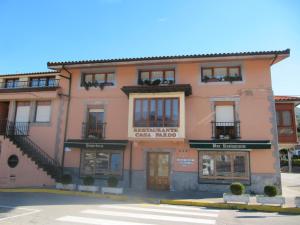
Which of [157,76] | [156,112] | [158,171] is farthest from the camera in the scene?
[157,76]

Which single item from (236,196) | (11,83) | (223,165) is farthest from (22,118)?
(236,196)

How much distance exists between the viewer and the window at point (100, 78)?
59.8ft

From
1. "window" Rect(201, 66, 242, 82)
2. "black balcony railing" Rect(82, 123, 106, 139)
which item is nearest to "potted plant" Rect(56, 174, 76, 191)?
"black balcony railing" Rect(82, 123, 106, 139)

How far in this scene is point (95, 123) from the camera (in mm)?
17906

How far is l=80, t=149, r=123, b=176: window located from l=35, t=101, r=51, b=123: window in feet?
13.2

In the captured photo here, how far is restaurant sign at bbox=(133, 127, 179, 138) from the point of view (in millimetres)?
15466

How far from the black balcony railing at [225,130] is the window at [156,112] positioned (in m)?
2.46

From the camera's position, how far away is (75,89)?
1859 cm

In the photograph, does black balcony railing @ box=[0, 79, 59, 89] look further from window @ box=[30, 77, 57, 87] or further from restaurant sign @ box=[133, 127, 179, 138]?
restaurant sign @ box=[133, 127, 179, 138]

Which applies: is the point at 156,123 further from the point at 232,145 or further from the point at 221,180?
the point at 221,180

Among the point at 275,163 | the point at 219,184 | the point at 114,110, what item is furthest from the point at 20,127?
the point at 275,163

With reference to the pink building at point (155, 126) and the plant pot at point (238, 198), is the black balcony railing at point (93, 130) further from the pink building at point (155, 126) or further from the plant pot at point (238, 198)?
the plant pot at point (238, 198)

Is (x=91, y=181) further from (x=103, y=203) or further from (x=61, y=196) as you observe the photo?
(x=103, y=203)

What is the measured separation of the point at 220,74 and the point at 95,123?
914cm
